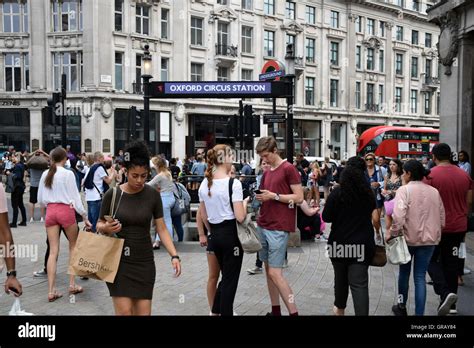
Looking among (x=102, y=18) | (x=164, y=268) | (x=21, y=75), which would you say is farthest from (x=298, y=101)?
(x=164, y=268)

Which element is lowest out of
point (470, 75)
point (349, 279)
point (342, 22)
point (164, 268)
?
point (164, 268)

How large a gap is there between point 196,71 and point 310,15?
13538mm

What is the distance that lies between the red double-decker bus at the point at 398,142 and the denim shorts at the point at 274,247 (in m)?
32.7

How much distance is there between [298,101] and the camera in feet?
141

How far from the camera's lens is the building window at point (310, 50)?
1727 inches

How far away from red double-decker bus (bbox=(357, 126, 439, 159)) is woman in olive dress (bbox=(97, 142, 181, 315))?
34409mm

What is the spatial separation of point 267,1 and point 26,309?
1547 inches

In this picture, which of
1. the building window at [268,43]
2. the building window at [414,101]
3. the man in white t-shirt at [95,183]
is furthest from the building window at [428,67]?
the man in white t-shirt at [95,183]

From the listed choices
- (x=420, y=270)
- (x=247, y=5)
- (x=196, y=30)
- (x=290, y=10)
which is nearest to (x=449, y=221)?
(x=420, y=270)

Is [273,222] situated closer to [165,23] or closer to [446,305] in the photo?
[446,305]

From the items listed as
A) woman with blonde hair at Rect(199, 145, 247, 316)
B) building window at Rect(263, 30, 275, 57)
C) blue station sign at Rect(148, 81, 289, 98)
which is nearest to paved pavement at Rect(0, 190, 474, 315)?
woman with blonde hair at Rect(199, 145, 247, 316)

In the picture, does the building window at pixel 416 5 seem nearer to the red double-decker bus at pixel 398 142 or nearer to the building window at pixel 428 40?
the building window at pixel 428 40

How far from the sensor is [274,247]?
5.20m
